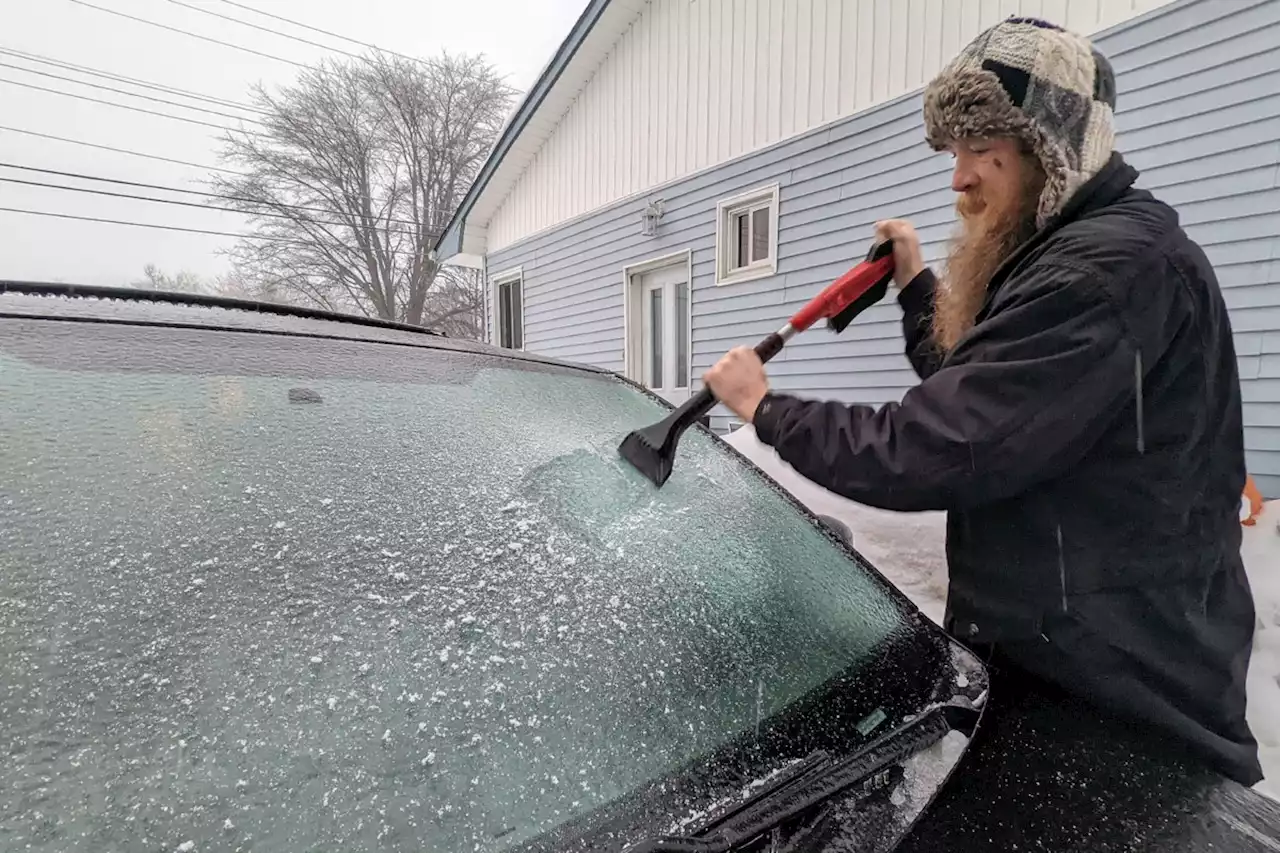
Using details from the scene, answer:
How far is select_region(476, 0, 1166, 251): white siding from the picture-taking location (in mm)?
4754

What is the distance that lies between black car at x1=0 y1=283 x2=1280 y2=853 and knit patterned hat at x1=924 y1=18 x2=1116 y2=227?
29.4 inches

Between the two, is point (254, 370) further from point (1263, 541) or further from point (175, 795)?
point (1263, 541)

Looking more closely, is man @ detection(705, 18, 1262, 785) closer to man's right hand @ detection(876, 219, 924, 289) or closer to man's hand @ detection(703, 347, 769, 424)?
man's hand @ detection(703, 347, 769, 424)

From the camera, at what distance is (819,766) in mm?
826

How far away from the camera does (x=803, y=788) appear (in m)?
0.79

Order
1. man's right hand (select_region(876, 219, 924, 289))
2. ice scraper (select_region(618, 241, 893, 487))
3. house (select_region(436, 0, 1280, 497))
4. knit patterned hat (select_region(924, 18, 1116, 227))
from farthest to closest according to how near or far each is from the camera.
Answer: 1. house (select_region(436, 0, 1280, 497))
2. man's right hand (select_region(876, 219, 924, 289))
3. ice scraper (select_region(618, 241, 893, 487))
4. knit patterned hat (select_region(924, 18, 1116, 227))

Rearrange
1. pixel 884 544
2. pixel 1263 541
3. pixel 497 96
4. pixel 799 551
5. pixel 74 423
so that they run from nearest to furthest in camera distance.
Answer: pixel 74 423 → pixel 799 551 → pixel 1263 541 → pixel 884 544 → pixel 497 96

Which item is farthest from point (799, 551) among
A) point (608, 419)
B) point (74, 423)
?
point (74, 423)

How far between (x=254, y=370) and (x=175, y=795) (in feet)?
2.48

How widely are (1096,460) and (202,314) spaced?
5.32 feet

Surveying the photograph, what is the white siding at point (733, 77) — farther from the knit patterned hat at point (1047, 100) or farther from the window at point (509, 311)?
the knit patterned hat at point (1047, 100)

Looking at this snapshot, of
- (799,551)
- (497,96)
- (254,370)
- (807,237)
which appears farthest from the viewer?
(497,96)

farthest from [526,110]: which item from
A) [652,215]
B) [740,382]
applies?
[740,382]


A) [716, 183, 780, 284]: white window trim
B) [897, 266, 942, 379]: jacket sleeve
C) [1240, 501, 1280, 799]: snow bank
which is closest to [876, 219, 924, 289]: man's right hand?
[897, 266, 942, 379]: jacket sleeve
